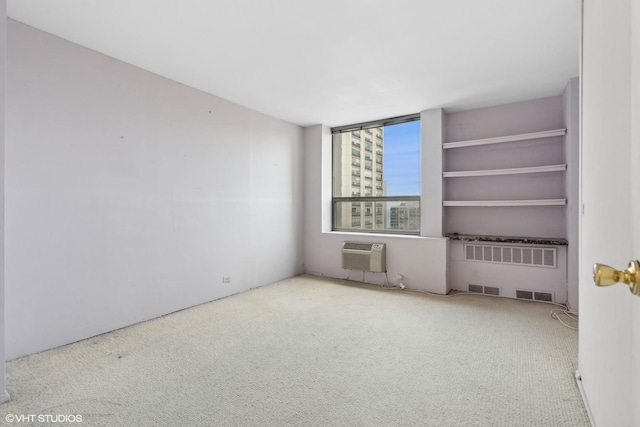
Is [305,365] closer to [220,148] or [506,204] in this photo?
[220,148]

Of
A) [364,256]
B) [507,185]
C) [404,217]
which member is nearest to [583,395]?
[507,185]

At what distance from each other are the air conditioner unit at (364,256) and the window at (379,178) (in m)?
0.46

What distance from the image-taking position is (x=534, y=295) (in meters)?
3.73

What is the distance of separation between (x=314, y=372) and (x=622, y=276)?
1875mm

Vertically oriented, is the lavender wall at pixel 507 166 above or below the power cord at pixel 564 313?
above

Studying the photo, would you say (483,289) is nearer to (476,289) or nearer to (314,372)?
(476,289)

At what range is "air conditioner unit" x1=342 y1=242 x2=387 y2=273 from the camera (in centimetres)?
436

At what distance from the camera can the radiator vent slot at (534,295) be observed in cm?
367

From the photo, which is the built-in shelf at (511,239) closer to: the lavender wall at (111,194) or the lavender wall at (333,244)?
the lavender wall at (333,244)

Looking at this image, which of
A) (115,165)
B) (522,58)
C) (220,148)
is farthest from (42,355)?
(522,58)

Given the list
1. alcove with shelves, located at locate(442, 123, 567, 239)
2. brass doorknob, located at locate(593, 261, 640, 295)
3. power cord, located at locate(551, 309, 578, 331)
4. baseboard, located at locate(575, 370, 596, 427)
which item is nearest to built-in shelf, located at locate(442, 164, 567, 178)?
alcove with shelves, located at locate(442, 123, 567, 239)

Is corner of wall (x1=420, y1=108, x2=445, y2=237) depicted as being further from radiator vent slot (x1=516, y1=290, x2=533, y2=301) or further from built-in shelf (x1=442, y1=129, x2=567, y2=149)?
radiator vent slot (x1=516, y1=290, x2=533, y2=301)

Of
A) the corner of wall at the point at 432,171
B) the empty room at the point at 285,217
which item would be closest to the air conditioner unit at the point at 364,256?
the empty room at the point at 285,217

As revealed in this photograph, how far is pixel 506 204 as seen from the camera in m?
3.78
